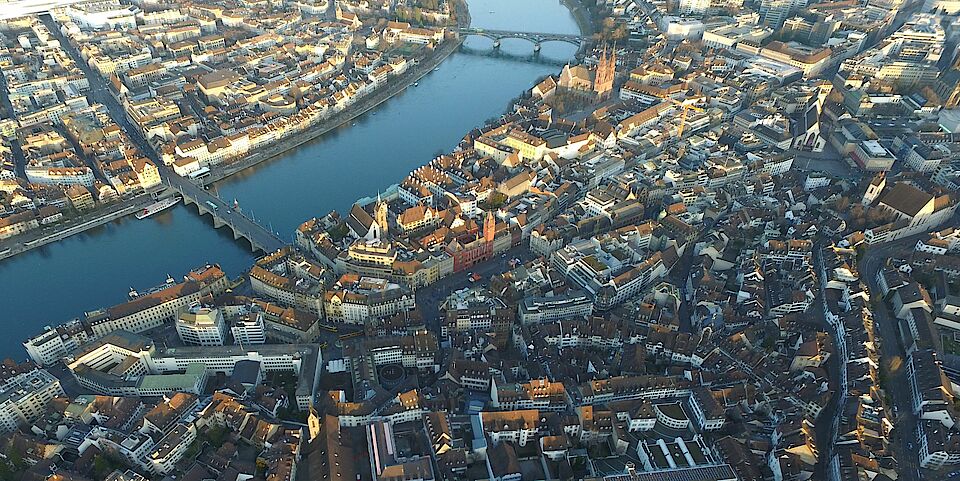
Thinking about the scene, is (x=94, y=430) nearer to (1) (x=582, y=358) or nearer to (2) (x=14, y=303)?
(2) (x=14, y=303)

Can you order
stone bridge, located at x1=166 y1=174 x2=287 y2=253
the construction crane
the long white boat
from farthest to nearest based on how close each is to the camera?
the construction crane
the long white boat
stone bridge, located at x1=166 y1=174 x2=287 y2=253

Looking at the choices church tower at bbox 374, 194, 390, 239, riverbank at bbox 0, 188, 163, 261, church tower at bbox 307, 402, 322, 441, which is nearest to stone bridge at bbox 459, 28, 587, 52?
church tower at bbox 374, 194, 390, 239

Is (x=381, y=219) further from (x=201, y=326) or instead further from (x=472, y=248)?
(x=201, y=326)

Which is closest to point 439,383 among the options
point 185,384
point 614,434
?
point 614,434

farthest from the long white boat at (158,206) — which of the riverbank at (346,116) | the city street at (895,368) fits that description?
the city street at (895,368)

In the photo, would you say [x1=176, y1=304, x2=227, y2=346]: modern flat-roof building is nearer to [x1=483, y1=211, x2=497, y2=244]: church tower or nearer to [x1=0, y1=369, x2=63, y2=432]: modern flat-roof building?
[x1=0, y1=369, x2=63, y2=432]: modern flat-roof building

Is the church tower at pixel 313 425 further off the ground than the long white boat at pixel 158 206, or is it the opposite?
the long white boat at pixel 158 206

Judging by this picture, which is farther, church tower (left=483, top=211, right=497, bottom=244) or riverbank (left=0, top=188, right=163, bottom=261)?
riverbank (left=0, top=188, right=163, bottom=261)

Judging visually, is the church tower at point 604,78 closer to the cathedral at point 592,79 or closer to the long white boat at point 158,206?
the cathedral at point 592,79
